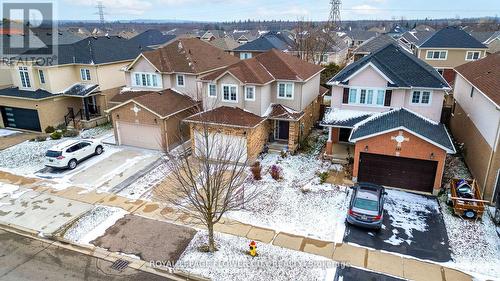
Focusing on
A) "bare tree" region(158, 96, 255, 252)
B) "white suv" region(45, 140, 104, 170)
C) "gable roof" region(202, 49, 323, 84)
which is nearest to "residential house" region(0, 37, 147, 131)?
"white suv" region(45, 140, 104, 170)

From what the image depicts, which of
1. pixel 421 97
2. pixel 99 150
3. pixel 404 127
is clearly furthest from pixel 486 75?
pixel 99 150

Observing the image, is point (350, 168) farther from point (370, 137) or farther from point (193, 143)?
point (193, 143)

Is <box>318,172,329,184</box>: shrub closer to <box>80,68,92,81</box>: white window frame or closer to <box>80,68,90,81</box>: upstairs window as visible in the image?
<box>80,68,92,81</box>: white window frame

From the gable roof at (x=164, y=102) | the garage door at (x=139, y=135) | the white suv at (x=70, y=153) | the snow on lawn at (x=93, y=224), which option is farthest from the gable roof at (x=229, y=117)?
the snow on lawn at (x=93, y=224)

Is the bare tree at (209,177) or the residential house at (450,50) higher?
the residential house at (450,50)

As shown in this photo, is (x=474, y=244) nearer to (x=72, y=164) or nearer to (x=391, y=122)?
(x=391, y=122)

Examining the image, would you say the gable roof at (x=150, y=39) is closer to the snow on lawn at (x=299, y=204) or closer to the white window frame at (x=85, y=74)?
the white window frame at (x=85, y=74)
